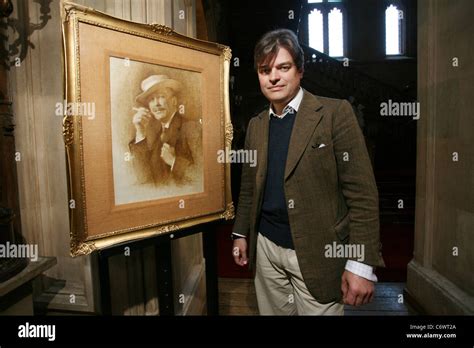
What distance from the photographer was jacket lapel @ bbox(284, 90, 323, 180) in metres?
1.27

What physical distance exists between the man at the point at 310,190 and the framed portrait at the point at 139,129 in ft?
1.11

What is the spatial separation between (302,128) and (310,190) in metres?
0.26

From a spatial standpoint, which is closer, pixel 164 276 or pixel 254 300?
pixel 164 276

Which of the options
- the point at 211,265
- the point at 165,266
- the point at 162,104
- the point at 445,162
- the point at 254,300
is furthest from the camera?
the point at 254,300

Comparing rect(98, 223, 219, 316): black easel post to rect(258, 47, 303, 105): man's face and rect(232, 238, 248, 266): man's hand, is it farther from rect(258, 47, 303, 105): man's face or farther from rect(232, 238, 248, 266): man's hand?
rect(258, 47, 303, 105): man's face

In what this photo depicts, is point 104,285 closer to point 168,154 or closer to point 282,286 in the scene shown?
point 168,154

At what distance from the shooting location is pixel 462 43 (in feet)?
6.40

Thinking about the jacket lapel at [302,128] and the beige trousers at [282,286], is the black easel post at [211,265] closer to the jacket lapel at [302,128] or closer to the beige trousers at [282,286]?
the beige trousers at [282,286]

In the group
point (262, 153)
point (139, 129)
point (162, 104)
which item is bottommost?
point (262, 153)

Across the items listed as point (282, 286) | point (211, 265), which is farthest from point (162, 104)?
point (282, 286)

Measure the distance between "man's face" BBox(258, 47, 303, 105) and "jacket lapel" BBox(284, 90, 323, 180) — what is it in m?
0.09

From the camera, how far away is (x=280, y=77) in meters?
1.30

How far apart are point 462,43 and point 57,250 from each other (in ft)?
9.43

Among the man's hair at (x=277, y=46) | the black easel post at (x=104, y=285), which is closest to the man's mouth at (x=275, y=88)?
the man's hair at (x=277, y=46)
